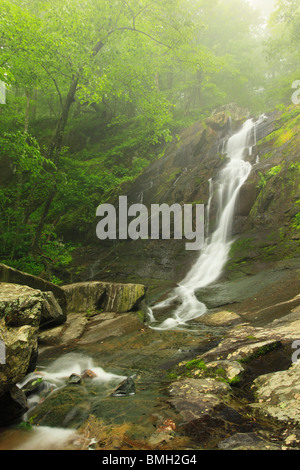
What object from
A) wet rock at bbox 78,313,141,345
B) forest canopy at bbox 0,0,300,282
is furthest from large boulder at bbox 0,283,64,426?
forest canopy at bbox 0,0,300,282

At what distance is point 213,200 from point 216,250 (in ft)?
9.70

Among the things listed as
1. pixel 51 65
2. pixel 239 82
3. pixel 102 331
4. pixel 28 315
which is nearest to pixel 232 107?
pixel 239 82

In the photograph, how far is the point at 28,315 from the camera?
425 centimetres

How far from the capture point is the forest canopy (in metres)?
9.77

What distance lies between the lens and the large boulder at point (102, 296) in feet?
26.9

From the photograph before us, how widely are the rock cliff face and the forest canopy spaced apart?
182 cm

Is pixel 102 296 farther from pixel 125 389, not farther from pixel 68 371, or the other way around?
pixel 125 389

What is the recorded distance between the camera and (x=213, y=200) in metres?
13.0

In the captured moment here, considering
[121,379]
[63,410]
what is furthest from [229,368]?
[63,410]

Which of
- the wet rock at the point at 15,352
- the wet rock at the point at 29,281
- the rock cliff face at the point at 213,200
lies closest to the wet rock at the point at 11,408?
the wet rock at the point at 15,352

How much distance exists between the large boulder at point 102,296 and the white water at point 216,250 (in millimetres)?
860

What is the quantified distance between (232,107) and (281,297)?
23040 millimetres

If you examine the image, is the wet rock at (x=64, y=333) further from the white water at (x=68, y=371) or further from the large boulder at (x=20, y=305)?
the large boulder at (x=20, y=305)
